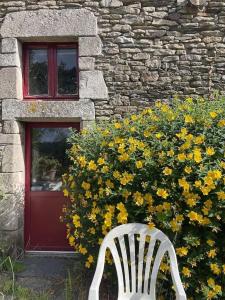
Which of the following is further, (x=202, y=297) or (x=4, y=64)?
(x=4, y=64)

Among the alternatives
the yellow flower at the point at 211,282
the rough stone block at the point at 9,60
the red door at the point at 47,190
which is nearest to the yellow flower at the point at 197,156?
the yellow flower at the point at 211,282

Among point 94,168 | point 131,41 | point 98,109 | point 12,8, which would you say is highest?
point 12,8

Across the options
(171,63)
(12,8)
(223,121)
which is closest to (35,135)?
Result: (12,8)

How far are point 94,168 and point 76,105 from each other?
1.53 meters

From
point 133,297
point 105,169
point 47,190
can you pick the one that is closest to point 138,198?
point 105,169

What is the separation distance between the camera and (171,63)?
4.72 metres

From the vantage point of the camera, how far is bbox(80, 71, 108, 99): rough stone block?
186 inches

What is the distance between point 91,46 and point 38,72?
35.6 inches

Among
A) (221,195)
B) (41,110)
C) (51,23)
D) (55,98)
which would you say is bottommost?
(221,195)

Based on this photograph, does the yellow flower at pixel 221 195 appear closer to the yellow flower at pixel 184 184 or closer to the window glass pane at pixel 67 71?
the yellow flower at pixel 184 184

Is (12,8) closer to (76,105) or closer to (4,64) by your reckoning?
(4,64)

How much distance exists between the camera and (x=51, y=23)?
476 centimetres

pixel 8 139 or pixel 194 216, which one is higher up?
pixel 8 139

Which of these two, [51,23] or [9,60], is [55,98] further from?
[51,23]
